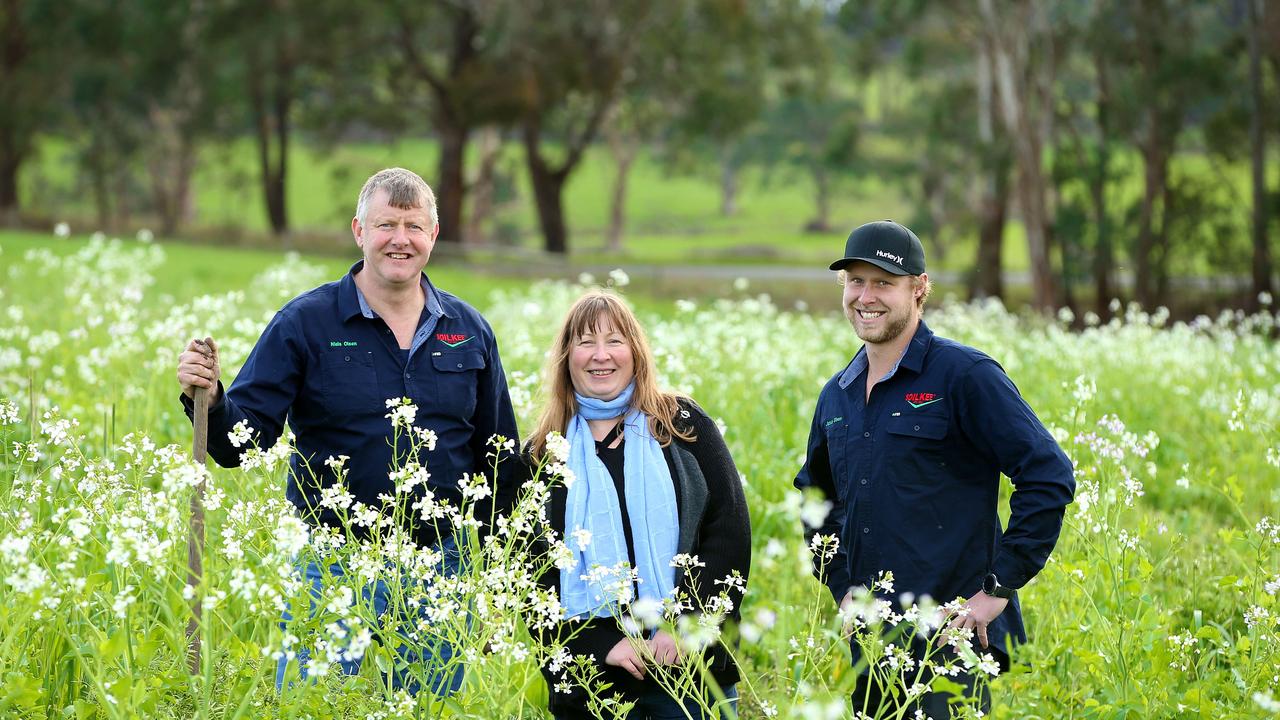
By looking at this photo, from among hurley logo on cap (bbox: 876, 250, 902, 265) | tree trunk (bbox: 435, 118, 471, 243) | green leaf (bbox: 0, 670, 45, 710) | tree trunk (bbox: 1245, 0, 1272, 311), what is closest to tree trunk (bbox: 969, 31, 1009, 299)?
tree trunk (bbox: 1245, 0, 1272, 311)

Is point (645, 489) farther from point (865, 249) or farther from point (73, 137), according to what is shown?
point (73, 137)

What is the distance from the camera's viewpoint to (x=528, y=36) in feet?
113

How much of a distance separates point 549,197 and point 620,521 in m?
34.9

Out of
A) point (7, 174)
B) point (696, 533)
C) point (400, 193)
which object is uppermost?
point (7, 174)

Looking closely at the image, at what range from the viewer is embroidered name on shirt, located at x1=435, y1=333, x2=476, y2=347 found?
4539 mm


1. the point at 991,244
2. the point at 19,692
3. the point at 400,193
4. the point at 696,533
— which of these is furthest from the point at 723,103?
the point at 19,692

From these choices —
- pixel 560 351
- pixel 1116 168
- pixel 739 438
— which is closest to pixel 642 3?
pixel 1116 168

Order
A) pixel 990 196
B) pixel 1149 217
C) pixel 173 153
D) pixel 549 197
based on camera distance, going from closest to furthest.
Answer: pixel 1149 217
pixel 990 196
pixel 549 197
pixel 173 153

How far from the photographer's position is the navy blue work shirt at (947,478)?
400 centimetres

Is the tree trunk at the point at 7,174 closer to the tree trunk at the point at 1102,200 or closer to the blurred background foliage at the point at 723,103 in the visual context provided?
the blurred background foliage at the point at 723,103

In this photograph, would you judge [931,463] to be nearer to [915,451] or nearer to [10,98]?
[915,451]

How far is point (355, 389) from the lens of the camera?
4410 millimetres

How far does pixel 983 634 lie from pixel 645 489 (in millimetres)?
1187

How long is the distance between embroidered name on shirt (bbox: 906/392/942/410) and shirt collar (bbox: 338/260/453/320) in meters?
1.66
